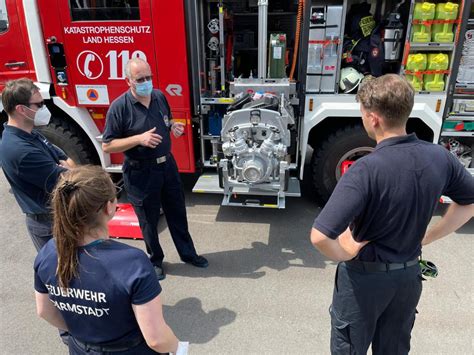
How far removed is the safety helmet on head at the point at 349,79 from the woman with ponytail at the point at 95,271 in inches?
135

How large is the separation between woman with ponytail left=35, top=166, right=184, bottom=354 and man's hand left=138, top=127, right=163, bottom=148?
5.10 ft

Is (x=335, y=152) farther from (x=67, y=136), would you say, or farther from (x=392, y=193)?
(x=67, y=136)

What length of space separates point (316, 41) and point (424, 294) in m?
2.67

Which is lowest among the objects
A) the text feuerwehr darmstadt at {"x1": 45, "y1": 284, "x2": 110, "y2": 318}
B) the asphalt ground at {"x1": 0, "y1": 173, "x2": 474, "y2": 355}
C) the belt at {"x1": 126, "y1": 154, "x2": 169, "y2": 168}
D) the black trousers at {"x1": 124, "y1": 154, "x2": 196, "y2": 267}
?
the asphalt ground at {"x1": 0, "y1": 173, "x2": 474, "y2": 355}

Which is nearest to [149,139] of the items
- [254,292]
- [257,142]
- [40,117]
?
[40,117]

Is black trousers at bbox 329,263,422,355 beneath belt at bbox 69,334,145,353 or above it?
beneath

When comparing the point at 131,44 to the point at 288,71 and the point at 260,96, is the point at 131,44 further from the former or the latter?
the point at 288,71

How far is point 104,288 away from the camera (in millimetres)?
1322

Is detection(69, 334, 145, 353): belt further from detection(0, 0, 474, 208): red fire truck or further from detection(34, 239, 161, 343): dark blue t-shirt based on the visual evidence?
detection(0, 0, 474, 208): red fire truck

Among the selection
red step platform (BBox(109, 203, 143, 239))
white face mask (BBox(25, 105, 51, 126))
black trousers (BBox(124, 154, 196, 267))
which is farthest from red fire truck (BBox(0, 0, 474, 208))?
white face mask (BBox(25, 105, 51, 126))

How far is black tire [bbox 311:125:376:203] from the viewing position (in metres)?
4.26

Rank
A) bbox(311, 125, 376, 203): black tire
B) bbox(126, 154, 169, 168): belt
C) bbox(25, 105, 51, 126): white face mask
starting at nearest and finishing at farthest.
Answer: bbox(25, 105, 51, 126): white face mask, bbox(126, 154, 169, 168): belt, bbox(311, 125, 376, 203): black tire

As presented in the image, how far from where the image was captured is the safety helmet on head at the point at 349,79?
4.20 meters

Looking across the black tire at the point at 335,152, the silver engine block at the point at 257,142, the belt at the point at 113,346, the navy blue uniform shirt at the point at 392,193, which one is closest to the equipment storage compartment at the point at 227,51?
the silver engine block at the point at 257,142
